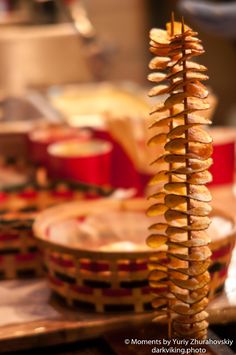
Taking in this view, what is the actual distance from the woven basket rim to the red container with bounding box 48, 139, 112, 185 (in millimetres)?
505

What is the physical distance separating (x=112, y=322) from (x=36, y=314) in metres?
0.15

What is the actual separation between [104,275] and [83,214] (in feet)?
0.84

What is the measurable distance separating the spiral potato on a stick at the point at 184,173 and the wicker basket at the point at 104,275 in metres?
0.15

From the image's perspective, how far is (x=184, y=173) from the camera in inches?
42.1

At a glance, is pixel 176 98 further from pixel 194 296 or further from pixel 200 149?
pixel 194 296

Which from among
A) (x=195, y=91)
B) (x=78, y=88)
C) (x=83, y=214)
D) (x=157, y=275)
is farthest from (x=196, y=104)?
(x=78, y=88)

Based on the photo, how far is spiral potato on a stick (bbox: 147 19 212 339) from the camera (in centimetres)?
107

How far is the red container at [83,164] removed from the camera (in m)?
2.06

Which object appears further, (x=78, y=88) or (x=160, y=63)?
(x=78, y=88)

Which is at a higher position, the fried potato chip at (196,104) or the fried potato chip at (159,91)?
the fried potato chip at (159,91)

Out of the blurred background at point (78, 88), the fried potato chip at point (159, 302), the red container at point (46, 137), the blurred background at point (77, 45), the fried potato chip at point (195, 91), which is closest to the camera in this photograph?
the fried potato chip at point (195, 91)

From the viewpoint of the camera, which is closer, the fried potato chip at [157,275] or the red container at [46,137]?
the fried potato chip at [157,275]

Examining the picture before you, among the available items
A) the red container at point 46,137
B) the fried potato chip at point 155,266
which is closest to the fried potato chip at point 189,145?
the fried potato chip at point 155,266

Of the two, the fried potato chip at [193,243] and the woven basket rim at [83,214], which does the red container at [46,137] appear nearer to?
the woven basket rim at [83,214]
